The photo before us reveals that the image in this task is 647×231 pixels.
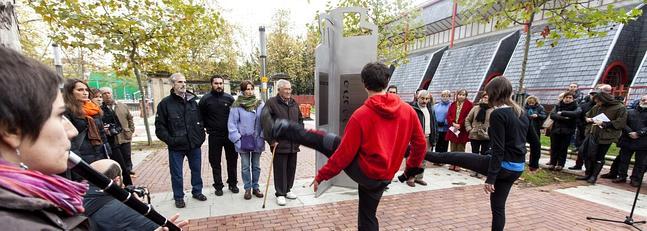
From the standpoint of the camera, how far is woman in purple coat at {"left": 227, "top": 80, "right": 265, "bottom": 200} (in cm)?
441

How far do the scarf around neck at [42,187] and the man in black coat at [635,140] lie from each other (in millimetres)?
7786

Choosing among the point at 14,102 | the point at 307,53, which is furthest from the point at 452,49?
the point at 14,102

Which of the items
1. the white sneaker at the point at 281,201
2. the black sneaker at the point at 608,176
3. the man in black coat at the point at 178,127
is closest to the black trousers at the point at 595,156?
the black sneaker at the point at 608,176

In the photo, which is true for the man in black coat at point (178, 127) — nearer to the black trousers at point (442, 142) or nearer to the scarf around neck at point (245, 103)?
the scarf around neck at point (245, 103)

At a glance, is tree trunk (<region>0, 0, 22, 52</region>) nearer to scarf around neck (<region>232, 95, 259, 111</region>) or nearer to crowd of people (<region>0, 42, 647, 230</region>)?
crowd of people (<region>0, 42, 647, 230</region>)

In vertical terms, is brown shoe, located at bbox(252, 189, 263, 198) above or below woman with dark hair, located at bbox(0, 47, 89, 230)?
below

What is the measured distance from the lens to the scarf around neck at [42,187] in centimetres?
67

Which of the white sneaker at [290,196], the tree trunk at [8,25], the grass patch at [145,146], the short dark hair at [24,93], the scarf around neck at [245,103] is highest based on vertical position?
the tree trunk at [8,25]

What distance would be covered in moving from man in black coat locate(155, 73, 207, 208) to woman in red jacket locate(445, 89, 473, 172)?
5181 millimetres

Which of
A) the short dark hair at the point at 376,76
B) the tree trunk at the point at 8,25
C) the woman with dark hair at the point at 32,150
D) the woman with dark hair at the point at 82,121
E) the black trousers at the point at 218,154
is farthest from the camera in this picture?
the black trousers at the point at 218,154

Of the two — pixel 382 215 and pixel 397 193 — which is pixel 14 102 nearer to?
pixel 382 215

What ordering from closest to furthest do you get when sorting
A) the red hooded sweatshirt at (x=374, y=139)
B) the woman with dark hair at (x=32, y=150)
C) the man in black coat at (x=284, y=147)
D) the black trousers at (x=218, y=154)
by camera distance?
1. the woman with dark hair at (x=32, y=150)
2. the red hooded sweatshirt at (x=374, y=139)
3. the man in black coat at (x=284, y=147)
4. the black trousers at (x=218, y=154)

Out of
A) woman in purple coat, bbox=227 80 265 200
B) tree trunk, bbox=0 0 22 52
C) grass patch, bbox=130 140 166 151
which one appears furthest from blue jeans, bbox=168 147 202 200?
grass patch, bbox=130 140 166 151

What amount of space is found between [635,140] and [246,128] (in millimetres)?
7161
